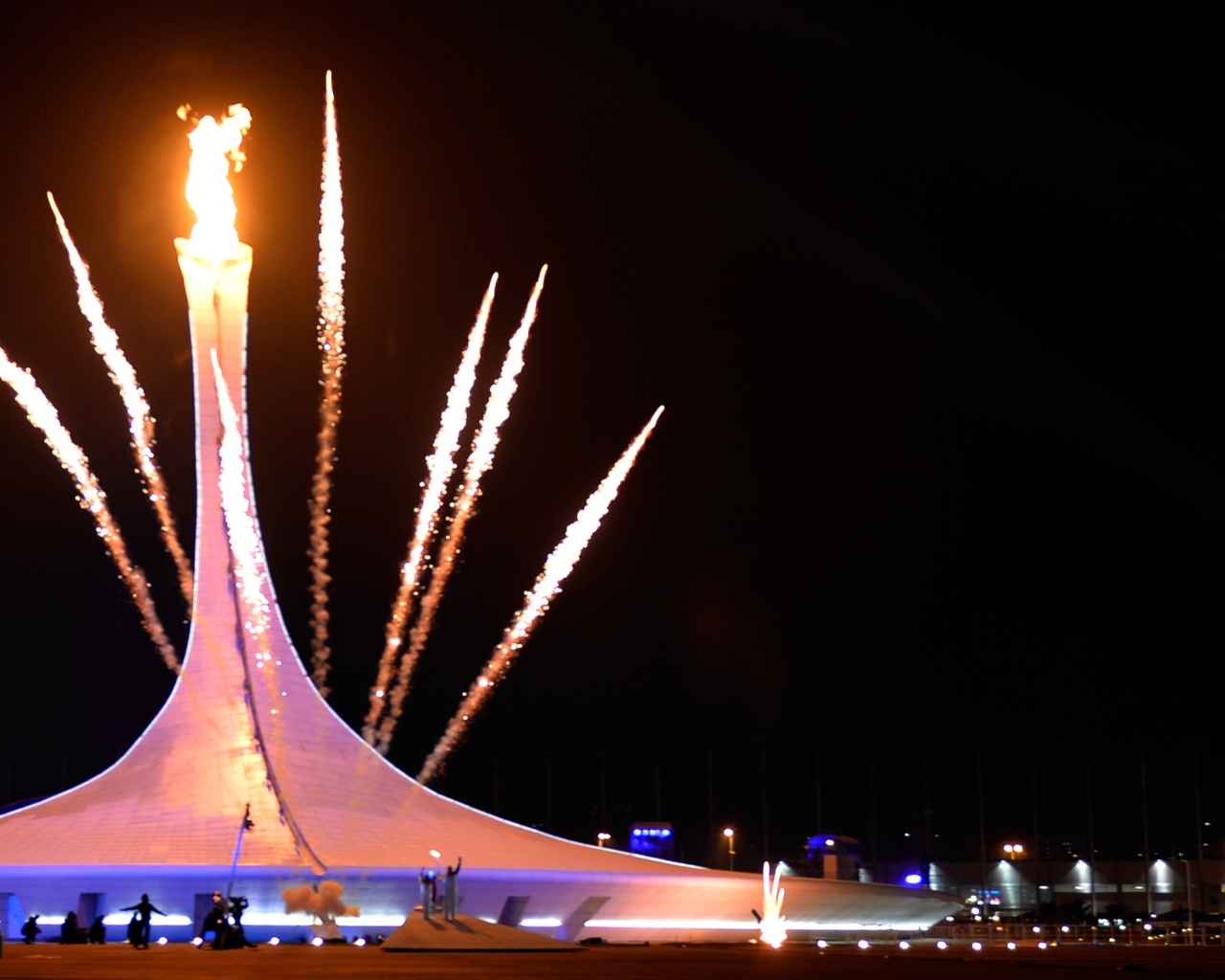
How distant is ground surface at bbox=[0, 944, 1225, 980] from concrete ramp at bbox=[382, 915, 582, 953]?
1.60 ft

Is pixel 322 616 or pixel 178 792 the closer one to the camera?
pixel 322 616

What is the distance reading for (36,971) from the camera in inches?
547

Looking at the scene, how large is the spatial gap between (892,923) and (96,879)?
18.1 metres

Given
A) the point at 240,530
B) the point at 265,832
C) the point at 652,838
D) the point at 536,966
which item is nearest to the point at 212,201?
the point at 240,530

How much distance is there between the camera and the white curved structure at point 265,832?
27688mm

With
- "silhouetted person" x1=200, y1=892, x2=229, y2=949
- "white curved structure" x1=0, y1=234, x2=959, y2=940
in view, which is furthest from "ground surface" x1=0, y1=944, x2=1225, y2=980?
"white curved structure" x1=0, y1=234, x2=959, y2=940

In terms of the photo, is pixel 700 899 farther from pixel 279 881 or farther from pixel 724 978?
pixel 724 978

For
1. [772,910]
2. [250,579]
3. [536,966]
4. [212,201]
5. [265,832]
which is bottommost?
[536,966]

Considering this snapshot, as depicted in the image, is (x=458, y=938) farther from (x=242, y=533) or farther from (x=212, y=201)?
(x=212, y=201)

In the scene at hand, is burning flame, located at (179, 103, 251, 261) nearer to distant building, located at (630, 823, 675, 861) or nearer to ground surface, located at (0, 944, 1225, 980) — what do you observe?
ground surface, located at (0, 944, 1225, 980)

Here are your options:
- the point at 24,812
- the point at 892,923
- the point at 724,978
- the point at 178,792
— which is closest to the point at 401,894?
the point at 178,792

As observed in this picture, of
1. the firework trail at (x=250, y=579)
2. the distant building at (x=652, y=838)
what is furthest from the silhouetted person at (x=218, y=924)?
the distant building at (x=652, y=838)

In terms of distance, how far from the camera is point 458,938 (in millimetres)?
20125

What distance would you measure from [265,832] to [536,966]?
14434 millimetres
